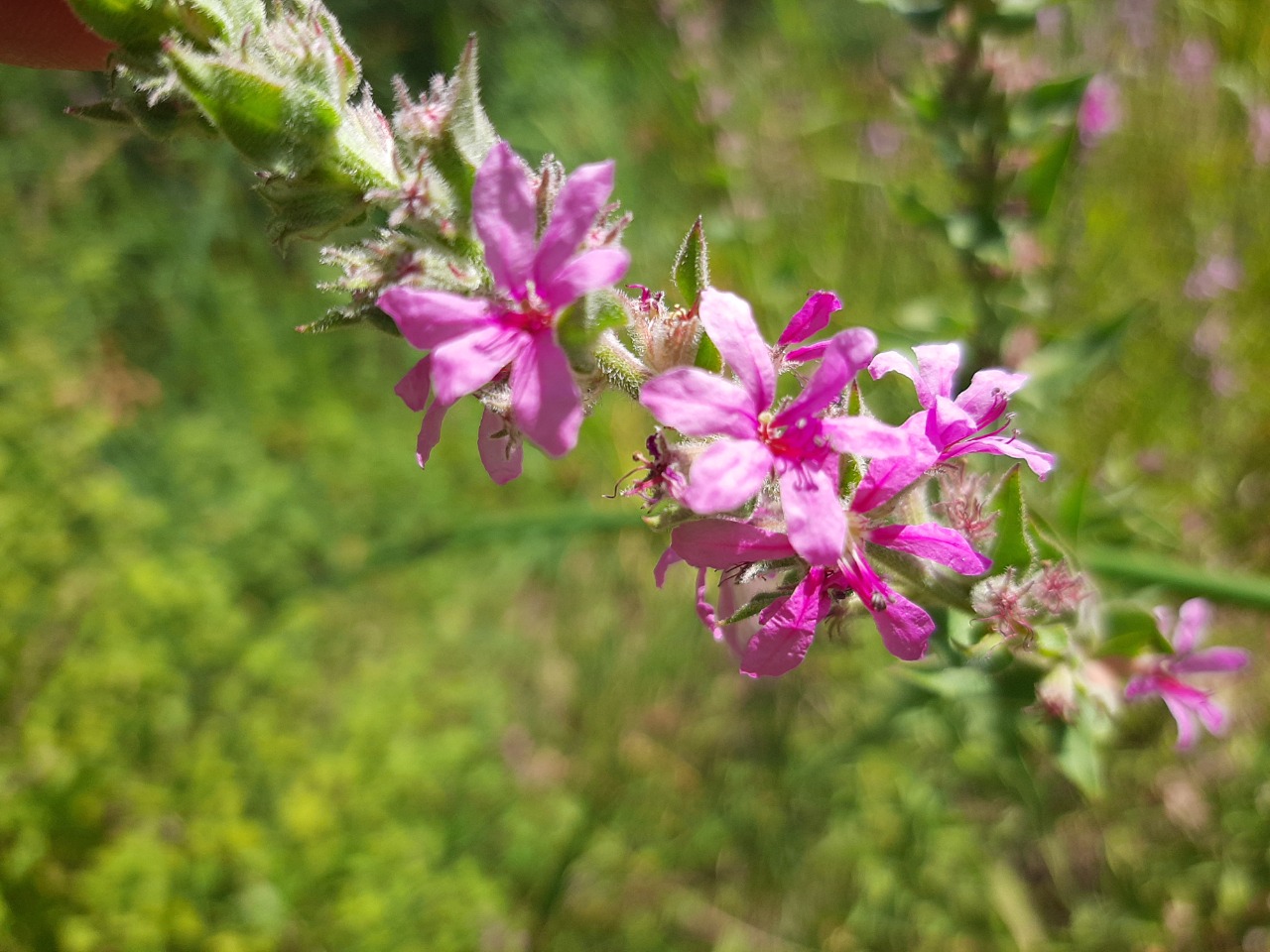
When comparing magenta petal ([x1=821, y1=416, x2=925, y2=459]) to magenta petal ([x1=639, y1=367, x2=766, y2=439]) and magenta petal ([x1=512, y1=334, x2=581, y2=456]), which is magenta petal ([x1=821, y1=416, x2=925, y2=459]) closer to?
magenta petal ([x1=639, y1=367, x2=766, y2=439])

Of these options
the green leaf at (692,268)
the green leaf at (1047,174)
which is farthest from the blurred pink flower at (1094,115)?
the green leaf at (692,268)

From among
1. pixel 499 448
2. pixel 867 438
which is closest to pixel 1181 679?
pixel 867 438

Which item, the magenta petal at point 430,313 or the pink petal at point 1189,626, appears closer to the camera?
the magenta petal at point 430,313

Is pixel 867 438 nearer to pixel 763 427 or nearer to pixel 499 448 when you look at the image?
pixel 763 427

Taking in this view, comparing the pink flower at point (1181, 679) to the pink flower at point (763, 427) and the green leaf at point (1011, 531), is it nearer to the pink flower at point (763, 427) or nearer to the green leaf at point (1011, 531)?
the green leaf at point (1011, 531)

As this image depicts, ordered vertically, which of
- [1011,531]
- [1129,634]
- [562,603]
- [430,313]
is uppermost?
[430,313]

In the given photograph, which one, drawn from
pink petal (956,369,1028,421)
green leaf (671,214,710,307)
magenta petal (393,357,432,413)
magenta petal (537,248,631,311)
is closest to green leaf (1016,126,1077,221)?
pink petal (956,369,1028,421)
